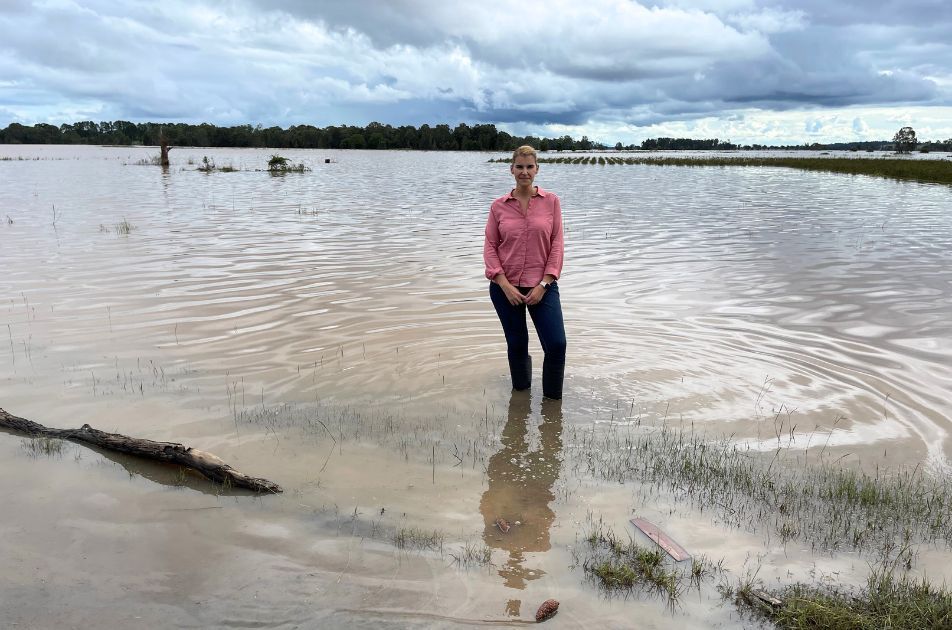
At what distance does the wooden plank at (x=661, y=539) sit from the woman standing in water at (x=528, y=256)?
240cm

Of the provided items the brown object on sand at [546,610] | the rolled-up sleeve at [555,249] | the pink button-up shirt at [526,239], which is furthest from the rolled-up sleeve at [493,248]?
the brown object on sand at [546,610]

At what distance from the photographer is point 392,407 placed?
6.67 meters

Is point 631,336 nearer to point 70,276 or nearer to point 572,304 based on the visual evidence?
point 572,304

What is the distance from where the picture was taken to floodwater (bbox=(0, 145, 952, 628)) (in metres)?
3.83

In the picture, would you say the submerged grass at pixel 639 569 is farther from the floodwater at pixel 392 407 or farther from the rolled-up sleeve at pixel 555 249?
the rolled-up sleeve at pixel 555 249

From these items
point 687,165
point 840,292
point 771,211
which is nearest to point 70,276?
point 840,292

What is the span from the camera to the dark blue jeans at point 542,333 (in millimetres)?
6574

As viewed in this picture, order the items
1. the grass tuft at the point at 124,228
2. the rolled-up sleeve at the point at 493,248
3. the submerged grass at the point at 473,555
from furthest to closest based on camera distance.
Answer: the grass tuft at the point at 124,228 < the rolled-up sleeve at the point at 493,248 < the submerged grass at the point at 473,555

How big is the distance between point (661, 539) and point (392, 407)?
318 cm

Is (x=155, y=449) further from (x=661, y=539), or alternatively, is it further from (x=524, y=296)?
(x=661, y=539)

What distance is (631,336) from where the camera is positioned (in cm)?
933

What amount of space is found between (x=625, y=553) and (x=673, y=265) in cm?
1162

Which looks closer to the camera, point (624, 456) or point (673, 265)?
point (624, 456)

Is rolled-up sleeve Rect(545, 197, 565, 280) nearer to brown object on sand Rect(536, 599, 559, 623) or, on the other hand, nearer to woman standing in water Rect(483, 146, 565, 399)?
woman standing in water Rect(483, 146, 565, 399)
